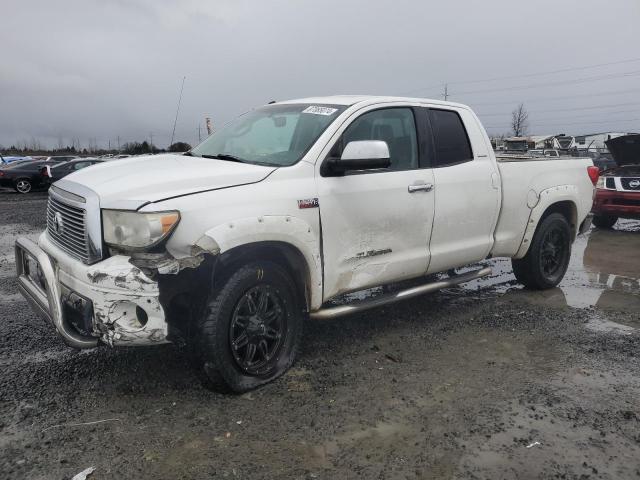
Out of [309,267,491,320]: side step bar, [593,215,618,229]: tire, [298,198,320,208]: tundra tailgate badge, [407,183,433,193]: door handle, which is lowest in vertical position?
[593,215,618,229]: tire

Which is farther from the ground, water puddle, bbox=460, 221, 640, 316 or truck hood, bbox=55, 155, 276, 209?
truck hood, bbox=55, 155, 276, 209

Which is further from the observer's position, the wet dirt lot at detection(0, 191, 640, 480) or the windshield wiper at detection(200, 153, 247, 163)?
the windshield wiper at detection(200, 153, 247, 163)

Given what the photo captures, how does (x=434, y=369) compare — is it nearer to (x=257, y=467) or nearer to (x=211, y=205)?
(x=257, y=467)

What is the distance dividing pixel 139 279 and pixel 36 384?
Result: 4.10 feet

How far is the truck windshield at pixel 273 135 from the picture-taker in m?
3.79

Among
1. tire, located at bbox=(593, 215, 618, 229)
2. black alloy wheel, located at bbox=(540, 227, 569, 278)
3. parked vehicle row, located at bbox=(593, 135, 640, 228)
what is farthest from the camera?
tire, located at bbox=(593, 215, 618, 229)

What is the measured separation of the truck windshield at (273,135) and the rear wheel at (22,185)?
60.7 feet

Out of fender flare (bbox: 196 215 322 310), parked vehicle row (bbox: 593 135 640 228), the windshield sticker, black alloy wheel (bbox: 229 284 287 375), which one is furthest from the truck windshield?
parked vehicle row (bbox: 593 135 640 228)

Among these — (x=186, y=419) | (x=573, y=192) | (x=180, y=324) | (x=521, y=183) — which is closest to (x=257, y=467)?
(x=186, y=419)

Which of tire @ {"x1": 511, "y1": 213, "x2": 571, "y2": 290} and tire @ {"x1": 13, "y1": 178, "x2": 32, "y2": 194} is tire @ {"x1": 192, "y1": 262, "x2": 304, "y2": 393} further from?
tire @ {"x1": 13, "y1": 178, "x2": 32, "y2": 194}

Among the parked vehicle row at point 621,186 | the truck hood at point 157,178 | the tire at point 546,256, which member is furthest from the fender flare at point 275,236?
the parked vehicle row at point 621,186

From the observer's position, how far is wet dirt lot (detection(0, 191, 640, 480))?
266 centimetres

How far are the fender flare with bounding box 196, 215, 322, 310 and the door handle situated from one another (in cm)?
98

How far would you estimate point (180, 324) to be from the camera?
10.8ft
